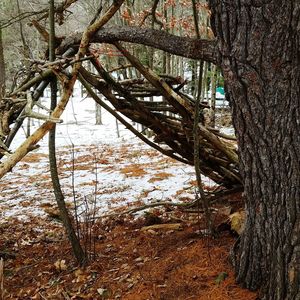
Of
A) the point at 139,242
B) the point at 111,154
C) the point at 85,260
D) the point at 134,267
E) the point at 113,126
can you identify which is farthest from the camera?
the point at 113,126

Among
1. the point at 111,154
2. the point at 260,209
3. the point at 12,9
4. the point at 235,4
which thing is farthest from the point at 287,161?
the point at 12,9

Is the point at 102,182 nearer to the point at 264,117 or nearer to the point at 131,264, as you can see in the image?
the point at 131,264

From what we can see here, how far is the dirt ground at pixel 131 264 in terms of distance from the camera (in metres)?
2.70

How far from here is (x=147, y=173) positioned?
24.7 ft

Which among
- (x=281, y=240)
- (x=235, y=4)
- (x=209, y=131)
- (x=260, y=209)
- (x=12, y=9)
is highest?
(x=12, y=9)

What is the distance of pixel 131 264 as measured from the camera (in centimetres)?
326

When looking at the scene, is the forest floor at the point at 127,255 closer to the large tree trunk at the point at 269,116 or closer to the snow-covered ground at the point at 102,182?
the snow-covered ground at the point at 102,182

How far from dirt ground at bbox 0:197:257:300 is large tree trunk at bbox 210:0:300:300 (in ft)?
1.45

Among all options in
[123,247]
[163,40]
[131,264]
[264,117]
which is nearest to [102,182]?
[123,247]

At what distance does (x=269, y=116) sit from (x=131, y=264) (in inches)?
75.1

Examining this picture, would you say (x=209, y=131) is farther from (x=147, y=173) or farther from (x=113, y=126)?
(x=113, y=126)

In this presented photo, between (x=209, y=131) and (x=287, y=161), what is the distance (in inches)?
71.0

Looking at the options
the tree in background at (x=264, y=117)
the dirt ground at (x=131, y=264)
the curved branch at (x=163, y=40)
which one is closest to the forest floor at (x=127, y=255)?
the dirt ground at (x=131, y=264)

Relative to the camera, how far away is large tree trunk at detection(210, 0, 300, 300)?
1.94 meters
